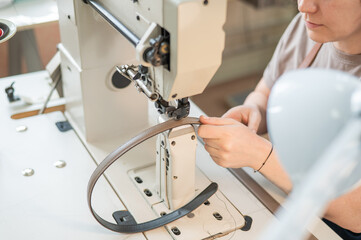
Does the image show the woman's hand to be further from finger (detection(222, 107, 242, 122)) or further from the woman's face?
the woman's face

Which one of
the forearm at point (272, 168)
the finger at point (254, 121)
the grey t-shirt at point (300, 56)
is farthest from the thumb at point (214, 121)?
the grey t-shirt at point (300, 56)

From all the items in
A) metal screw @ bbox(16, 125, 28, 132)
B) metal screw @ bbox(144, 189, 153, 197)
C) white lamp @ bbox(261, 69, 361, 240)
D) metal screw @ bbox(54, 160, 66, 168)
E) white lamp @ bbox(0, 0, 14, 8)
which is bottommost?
metal screw @ bbox(144, 189, 153, 197)

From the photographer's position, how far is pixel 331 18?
111cm

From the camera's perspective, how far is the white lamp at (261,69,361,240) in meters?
0.38

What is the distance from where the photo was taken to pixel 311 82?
441 millimetres

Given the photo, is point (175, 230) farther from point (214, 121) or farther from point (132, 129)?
point (132, 129)

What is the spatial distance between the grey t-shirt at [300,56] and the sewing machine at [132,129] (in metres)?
0.31

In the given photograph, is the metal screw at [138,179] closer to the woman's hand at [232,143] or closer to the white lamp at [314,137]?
the woman's hand at [232,143]

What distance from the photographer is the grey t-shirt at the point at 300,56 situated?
128 cm

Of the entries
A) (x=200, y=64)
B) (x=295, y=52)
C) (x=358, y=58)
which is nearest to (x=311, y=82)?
(x=200, y=64)

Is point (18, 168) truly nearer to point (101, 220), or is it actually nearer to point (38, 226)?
point (38, 226)

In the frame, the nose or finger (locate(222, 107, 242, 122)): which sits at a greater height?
the nose

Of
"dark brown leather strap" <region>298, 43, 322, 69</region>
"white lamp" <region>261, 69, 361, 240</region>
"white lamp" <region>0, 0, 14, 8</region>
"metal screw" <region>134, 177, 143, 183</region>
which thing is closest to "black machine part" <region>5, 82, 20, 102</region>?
"white lamp" <region>0, 0, 14, 8</region>

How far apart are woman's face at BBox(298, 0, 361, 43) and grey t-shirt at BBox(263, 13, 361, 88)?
0.40 feet
